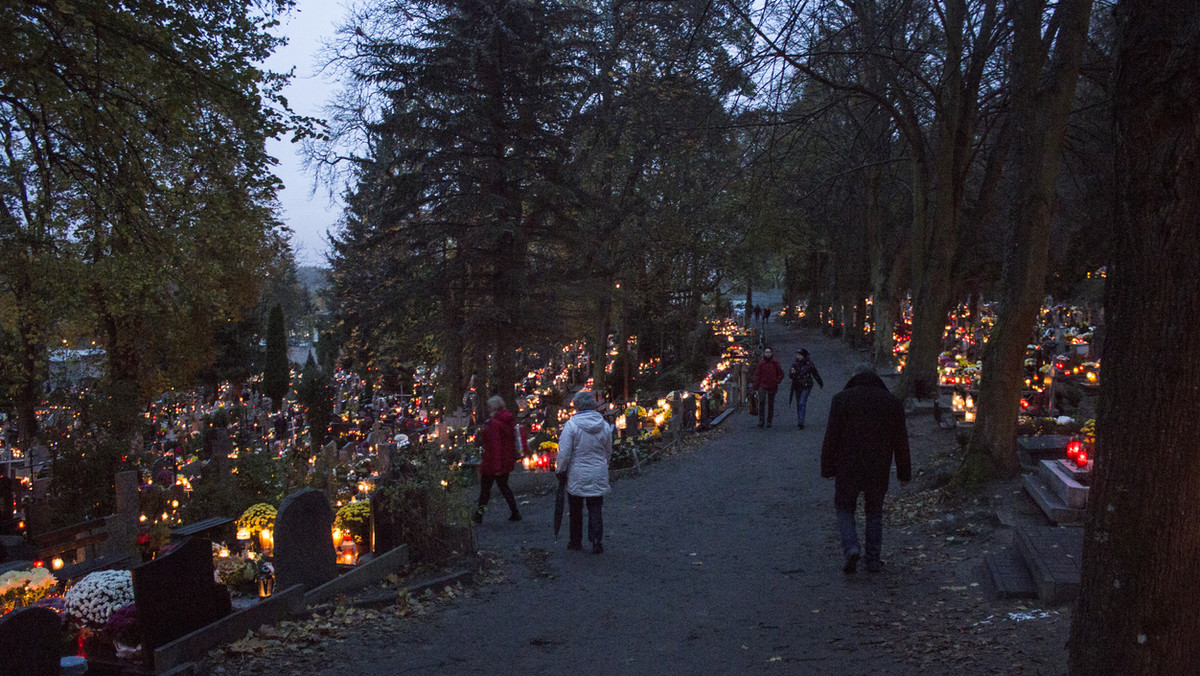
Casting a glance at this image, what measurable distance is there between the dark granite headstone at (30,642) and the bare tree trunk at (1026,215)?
867cm

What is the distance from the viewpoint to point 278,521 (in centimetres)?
670

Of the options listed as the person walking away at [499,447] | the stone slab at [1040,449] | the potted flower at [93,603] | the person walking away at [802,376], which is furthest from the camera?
the person walking away at [802,376]

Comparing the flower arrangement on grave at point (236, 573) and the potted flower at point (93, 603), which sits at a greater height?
the potted flower at point (93, 603)

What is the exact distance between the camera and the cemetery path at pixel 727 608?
526 cm

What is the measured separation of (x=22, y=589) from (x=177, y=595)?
6.20ft

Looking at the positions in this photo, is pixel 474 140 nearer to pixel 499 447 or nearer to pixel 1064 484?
pixel 499 447

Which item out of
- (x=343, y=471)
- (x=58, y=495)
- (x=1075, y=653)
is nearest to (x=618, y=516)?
(x=343, y=471)

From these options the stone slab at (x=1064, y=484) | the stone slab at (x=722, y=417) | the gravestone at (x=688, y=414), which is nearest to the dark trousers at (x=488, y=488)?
the stone slab at (x=1064, y=484)

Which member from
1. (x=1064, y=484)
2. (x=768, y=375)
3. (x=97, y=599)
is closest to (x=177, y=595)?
(x=97, y=599)

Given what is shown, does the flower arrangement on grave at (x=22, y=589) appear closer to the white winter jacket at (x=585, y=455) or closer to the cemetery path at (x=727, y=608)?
the cemetery path at (x=727, y=608)

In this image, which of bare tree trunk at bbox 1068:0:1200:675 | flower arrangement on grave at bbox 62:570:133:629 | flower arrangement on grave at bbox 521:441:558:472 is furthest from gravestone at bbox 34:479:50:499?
bare tree trunk at bbox 1068:0:1200:675

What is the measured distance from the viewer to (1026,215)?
937 cm

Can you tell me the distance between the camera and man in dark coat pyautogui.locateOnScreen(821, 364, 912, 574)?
7095 millimetres

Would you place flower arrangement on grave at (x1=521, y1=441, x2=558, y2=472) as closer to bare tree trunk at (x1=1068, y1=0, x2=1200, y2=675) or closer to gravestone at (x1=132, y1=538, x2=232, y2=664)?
gravestone at (x1=132, y1=538, x2=232, y2=664)
